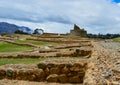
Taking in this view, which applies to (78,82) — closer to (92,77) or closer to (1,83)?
(1,83)

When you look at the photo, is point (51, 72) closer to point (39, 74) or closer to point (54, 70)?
point (54, 70)

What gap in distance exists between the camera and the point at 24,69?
49.1 feet

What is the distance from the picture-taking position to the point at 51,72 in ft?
49.3

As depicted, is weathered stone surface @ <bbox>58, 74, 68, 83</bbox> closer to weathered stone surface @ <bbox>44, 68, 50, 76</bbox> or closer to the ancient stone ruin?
weathered stone surface @ <bbox>44, 68, 50, 76</bbox>

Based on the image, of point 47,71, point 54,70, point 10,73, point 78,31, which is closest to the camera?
point 10,73

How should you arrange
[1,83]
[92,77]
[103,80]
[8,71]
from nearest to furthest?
[103,80] < [92,77] < [1,83] < [8,71]

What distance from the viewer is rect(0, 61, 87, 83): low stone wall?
48.7 ft

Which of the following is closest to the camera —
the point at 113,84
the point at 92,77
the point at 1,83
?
the point at 113,84

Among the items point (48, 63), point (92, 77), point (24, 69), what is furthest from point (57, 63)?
point (92, 77)

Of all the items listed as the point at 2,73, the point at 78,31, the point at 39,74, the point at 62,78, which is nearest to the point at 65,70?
the point at 62,78

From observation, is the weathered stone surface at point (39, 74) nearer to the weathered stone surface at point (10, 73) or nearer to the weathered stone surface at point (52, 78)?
the weathered stone surface at point (52, 78)

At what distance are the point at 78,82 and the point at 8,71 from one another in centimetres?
280

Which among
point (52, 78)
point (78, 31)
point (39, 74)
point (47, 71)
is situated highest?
point (78, 31)

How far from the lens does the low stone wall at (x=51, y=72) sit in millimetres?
14838
